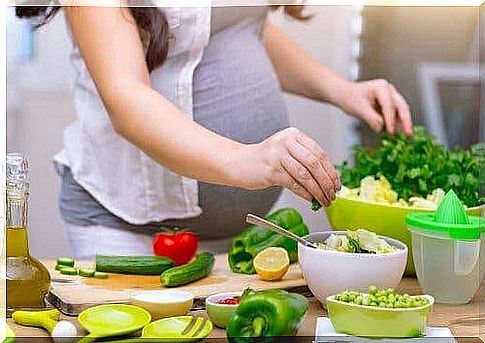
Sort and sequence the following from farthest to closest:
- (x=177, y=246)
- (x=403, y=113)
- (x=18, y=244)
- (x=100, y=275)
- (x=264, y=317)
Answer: (x=403, y=113), (x=177, y=246), (x=100, y=275), (x=18, y=244), (x=264, y=317)

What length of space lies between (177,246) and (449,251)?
0.37 m

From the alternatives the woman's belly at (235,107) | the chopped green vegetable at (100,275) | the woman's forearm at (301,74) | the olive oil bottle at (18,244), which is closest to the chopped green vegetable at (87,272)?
the chopped green vegetable at (100,275)

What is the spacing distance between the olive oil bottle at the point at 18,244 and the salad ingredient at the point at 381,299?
0.34 m

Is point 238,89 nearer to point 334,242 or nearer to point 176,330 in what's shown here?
point 334,242

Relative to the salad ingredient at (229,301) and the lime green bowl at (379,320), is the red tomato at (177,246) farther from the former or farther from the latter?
the lime green bowl at (379,320)

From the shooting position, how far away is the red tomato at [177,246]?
1264 millimetres

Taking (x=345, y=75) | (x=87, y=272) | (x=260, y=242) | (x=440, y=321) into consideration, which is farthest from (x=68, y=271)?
(x=345, y=75)

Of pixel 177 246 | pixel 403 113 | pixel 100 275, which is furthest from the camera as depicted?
pixel 403 113

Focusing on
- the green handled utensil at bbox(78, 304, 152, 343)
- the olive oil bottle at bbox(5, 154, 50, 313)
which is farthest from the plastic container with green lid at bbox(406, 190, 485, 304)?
the olive oil bottle at bbox(5, 154, 50, 313)

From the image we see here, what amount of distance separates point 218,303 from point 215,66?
40 cm

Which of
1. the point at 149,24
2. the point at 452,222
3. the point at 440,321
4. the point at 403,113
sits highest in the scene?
the point at 149,24

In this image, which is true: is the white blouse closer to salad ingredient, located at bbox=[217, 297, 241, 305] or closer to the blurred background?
the blurred background

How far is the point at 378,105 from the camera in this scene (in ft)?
4.90

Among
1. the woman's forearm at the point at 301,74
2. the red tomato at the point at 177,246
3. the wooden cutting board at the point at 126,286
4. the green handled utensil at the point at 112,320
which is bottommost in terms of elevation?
the green handled utensil at the point at 112,320
